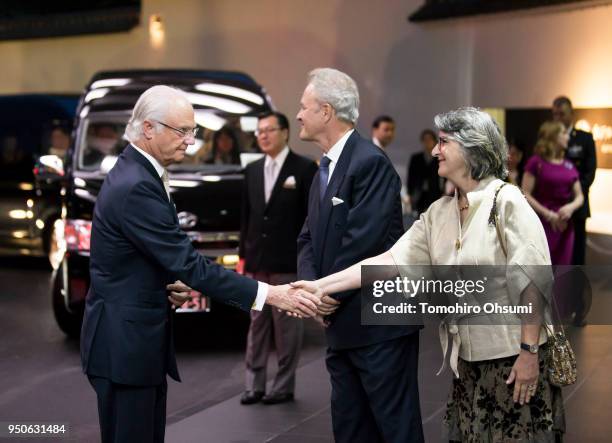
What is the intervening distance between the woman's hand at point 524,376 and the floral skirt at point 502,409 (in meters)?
0.03

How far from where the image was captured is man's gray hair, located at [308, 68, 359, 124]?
215 inches

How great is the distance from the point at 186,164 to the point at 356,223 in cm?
538

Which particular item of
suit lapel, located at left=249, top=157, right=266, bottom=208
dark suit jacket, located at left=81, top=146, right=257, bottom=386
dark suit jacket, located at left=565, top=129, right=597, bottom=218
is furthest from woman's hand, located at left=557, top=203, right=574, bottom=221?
dark suit jacket, located at left=81, top=146, right=257, bottom=386

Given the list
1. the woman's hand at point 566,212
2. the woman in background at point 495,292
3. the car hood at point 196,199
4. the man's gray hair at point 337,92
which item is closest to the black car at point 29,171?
the car hood at point 196,199

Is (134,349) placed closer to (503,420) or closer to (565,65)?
(503,420)

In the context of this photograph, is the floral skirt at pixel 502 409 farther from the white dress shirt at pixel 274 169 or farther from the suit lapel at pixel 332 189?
the white dress shirt at pixel 274 169

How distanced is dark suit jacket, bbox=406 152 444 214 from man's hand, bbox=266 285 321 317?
33.0 ft

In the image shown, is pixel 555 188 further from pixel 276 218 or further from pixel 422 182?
pixel 422 182

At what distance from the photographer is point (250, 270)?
8734 mm

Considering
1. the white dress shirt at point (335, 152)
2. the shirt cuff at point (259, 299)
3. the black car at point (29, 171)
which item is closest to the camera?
the shirt cuff at point (259, 299)

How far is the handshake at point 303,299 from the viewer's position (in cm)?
529

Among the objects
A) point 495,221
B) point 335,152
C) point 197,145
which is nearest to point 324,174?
point 335,152

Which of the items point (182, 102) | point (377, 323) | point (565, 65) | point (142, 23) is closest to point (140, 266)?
point (182, 102)

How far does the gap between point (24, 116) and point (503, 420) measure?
523 inches
